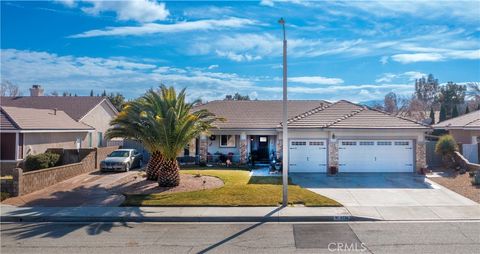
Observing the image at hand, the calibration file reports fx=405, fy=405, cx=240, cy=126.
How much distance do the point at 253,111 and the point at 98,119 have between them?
48.2 feet

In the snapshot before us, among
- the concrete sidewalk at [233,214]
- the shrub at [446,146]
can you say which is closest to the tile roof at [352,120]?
the shrub at [446,146]

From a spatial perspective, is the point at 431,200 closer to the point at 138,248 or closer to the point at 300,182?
the point at 300,182

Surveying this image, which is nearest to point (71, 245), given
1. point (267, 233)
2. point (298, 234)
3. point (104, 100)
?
point (267, 233)

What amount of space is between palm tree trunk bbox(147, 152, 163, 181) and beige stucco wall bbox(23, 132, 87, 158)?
8.90 m

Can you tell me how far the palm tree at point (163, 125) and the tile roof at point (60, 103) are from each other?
17.3m

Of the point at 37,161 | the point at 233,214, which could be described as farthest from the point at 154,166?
the point at 233,214

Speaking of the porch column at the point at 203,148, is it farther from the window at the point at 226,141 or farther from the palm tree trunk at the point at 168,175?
the palm tree trunk at the point at 168,175

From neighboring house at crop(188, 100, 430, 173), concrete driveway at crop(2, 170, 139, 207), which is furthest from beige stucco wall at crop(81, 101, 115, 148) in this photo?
neighboring house at crop(188, 100, 430, 173)

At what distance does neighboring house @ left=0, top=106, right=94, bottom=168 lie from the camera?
23438mm

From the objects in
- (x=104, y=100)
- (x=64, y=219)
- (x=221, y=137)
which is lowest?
(x=64, y=219)

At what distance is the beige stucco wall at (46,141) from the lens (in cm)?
2450

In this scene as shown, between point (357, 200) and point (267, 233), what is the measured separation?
239 inches

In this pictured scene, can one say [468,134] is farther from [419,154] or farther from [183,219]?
[183,219]

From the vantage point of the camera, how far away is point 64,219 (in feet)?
44.1
